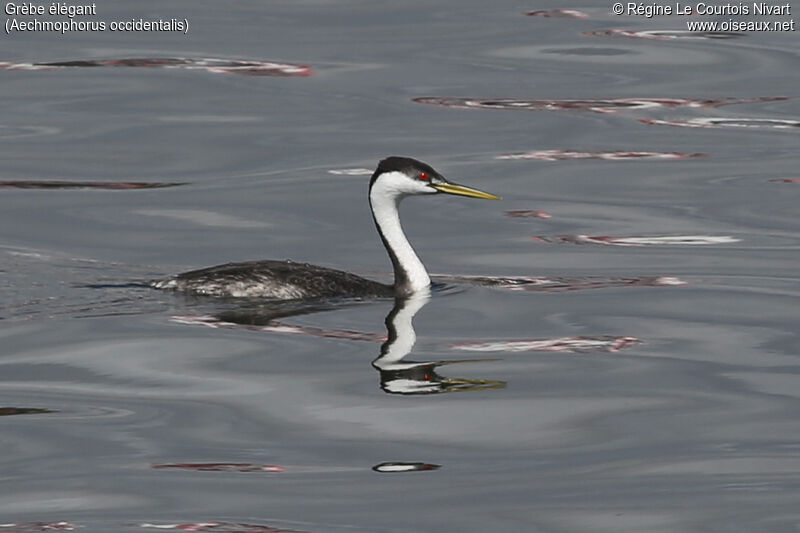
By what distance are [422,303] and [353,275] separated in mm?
665

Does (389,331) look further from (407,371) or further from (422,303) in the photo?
(407,371)

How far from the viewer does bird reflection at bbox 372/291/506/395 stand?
11695 mm

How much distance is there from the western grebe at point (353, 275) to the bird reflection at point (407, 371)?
2.38 feet

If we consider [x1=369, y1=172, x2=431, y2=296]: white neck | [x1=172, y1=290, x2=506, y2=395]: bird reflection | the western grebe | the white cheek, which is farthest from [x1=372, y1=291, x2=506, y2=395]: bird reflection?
the white cheek

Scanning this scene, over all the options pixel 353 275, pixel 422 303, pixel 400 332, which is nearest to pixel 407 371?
pixel 400 332

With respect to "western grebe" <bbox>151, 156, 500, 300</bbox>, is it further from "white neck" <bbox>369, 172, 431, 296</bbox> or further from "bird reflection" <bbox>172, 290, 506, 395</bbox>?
"bird reflection" <bbox>172, 290, 506, 395</bbox>

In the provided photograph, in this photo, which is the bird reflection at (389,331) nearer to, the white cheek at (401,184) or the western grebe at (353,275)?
the western grebe at (353,275)

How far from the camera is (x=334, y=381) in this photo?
11.9 m

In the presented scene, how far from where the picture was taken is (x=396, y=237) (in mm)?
15422

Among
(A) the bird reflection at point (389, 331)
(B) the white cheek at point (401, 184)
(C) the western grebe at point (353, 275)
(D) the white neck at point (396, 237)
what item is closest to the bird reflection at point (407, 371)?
(A) the bird reflection at point (389, 331)

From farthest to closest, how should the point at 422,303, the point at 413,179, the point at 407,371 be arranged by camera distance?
the point at 413,179, the point at 422,303, the point at 407,371

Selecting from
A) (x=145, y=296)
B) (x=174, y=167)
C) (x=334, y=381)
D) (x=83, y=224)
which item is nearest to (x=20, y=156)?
(x=174, y=167)

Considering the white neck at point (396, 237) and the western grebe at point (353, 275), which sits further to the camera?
the white neck at point (396, 237)

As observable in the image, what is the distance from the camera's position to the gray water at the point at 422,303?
965 cm
